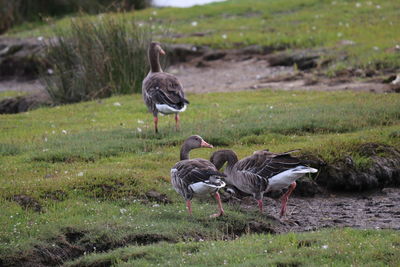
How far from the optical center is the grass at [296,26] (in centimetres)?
2227

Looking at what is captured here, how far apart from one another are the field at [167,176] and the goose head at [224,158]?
0.63 meters

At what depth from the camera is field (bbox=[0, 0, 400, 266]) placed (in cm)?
866

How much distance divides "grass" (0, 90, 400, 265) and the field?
0.02m

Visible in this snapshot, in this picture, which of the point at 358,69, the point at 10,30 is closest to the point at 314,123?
A: the point at 358,69

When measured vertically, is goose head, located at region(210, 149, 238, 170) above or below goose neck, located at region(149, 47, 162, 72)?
below

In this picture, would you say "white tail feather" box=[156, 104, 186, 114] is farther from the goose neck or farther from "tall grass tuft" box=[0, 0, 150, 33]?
"tall grass tuft" box=[0, 0, 150, 33]

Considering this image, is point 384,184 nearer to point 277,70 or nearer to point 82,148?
point 82,148

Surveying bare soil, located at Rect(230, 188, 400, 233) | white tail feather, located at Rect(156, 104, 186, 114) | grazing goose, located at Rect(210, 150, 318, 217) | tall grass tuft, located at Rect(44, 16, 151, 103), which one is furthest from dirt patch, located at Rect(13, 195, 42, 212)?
tall grass tuft, located at Rect(44, 16, 151, 103)

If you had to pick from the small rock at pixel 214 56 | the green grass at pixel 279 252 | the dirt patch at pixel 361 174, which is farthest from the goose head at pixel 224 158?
the small rock at pixel 214 56

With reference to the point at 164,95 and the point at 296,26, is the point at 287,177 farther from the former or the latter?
the point at 296,26

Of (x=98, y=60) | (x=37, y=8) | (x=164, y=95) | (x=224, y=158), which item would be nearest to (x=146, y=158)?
(x=164, y=95)

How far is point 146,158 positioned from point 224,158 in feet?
7.77

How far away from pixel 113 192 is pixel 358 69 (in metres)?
11.6

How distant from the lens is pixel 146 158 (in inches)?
511
